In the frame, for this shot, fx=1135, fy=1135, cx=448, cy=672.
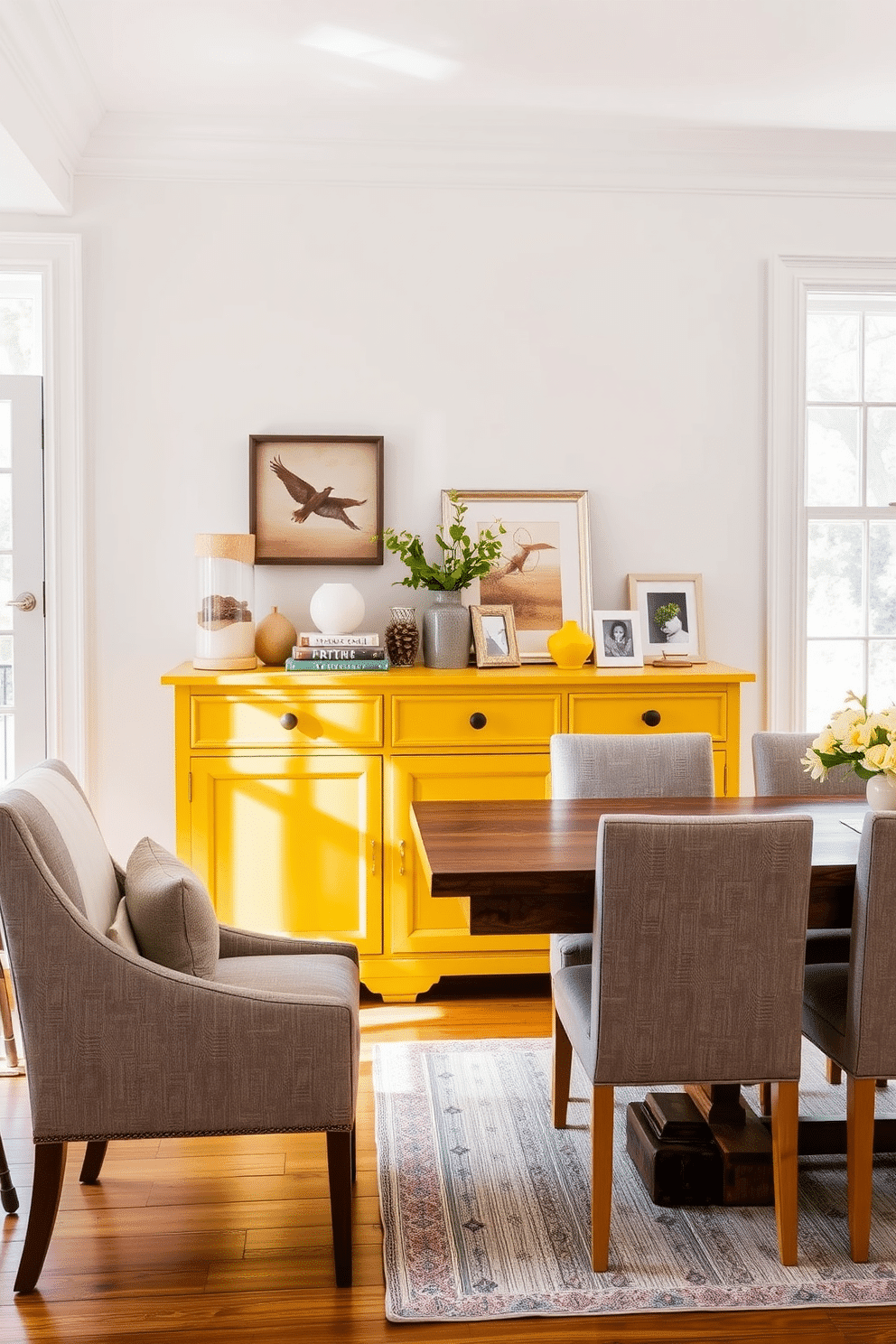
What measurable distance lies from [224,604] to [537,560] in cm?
109

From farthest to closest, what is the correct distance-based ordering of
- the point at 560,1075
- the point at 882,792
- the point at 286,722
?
the point at 286,722, the point at 560,1075, the point at 882,792

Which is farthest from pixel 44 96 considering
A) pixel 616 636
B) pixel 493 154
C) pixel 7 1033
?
pixel 7 1033

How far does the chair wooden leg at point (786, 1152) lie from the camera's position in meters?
2.13

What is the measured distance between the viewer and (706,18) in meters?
3.05

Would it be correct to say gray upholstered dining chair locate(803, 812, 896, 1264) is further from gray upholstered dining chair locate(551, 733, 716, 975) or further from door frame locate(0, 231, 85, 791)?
door frame locate(0, 231, 85, 791)

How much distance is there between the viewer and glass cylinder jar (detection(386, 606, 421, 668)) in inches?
148

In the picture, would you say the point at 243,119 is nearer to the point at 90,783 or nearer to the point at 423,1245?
the point at 90,783

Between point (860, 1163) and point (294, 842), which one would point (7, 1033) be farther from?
point (860, 1163)

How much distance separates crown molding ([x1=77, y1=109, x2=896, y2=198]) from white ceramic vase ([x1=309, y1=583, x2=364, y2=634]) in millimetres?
1396

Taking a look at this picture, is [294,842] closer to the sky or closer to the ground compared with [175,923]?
closer to the ground

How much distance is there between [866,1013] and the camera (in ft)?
6.94

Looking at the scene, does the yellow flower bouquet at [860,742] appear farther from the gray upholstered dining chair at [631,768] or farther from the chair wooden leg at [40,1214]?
the chair wooden leg at [40,1214]

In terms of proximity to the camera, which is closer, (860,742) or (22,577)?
(860,742)

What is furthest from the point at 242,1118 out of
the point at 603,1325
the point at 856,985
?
the point at 856,985
